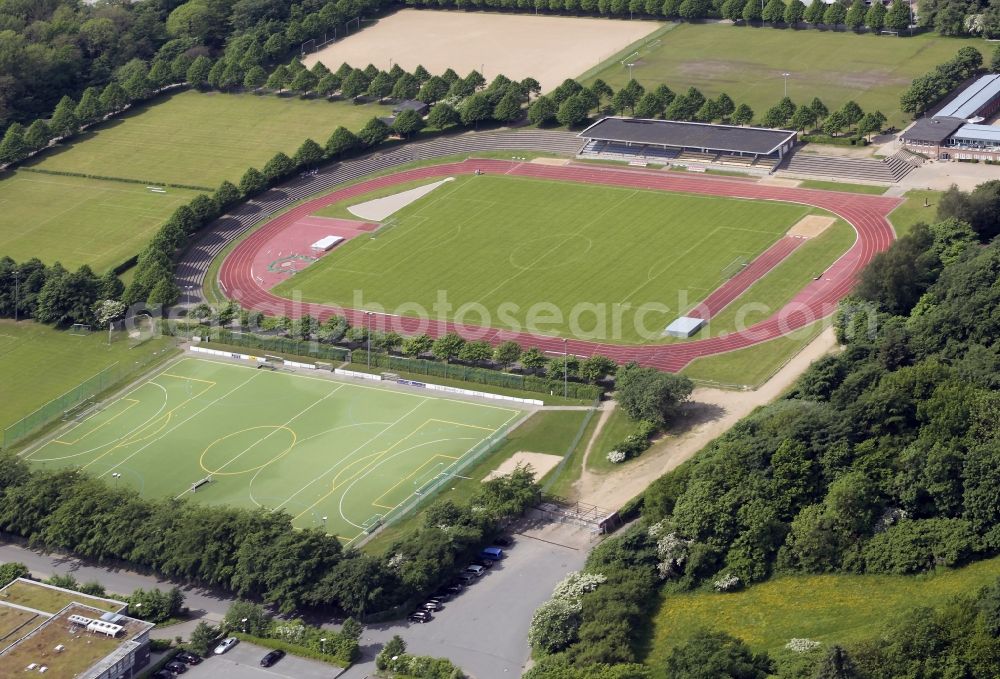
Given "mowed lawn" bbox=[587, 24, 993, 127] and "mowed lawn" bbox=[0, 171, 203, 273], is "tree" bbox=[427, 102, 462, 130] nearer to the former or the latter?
"mowed lawn" bbox=[587, 24, 993, 127]

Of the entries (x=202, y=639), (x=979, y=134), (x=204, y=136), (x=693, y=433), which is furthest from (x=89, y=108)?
(x=202, y=639)

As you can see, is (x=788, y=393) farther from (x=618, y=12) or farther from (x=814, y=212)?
(x=618, y=12)

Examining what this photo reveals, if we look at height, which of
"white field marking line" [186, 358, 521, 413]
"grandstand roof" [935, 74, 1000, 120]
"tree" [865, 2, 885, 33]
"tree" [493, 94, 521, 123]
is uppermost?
"tree" [865, 2, 885, 33]

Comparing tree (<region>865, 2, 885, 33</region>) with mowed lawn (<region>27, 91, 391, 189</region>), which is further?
tree (<region>865, 2, 885, 33</region>)

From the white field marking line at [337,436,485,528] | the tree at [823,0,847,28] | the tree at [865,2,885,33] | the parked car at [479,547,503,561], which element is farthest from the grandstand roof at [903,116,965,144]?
the parked car at [479,547,503,561]

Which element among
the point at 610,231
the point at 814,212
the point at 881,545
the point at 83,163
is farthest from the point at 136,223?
the point at 881,545

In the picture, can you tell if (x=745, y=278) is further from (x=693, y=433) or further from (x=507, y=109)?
(x=507, y=109)

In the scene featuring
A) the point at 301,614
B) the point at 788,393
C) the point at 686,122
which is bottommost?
the point at 301,614

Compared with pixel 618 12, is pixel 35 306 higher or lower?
lower
